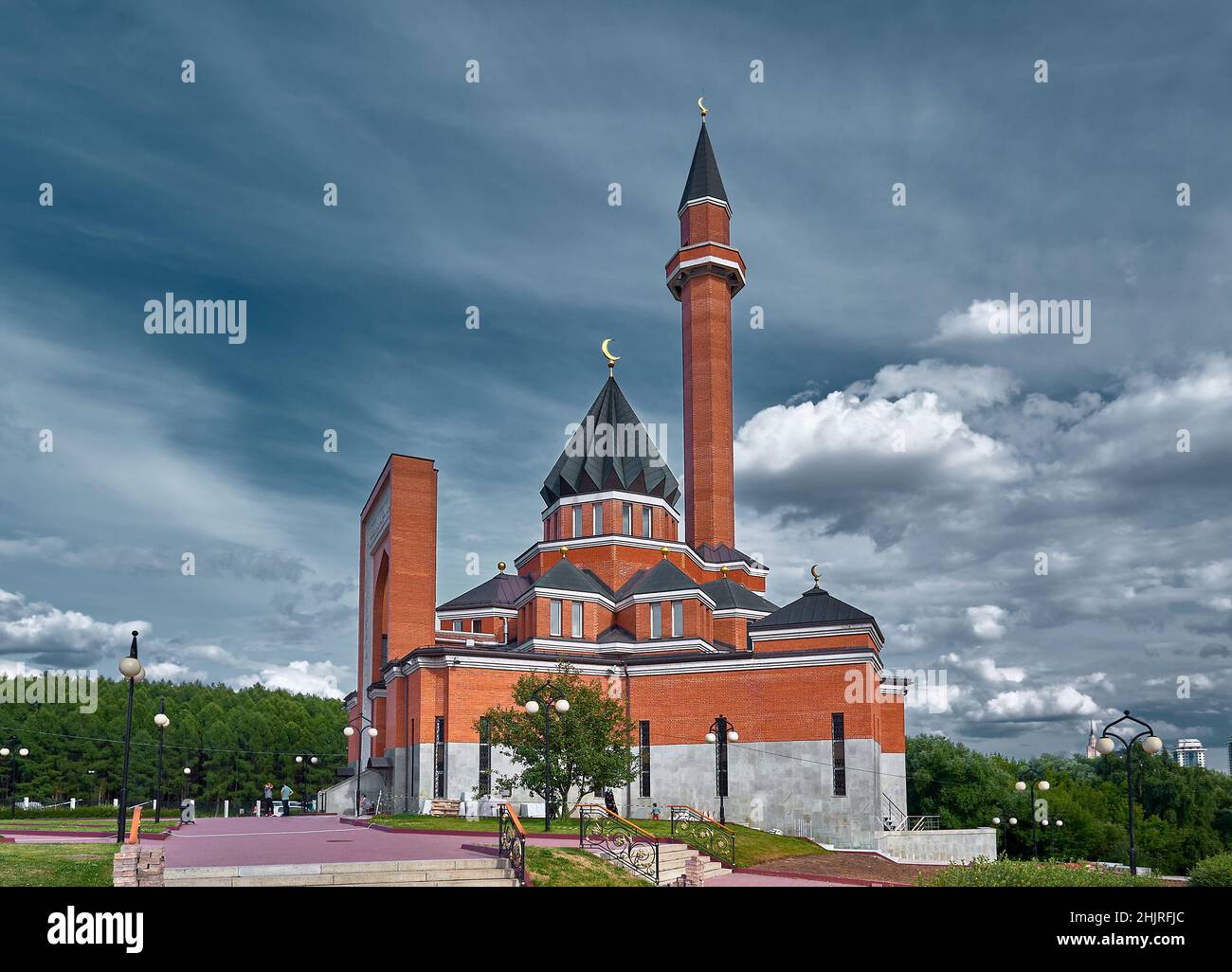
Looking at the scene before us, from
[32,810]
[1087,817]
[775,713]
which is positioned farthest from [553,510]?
[1087,817]

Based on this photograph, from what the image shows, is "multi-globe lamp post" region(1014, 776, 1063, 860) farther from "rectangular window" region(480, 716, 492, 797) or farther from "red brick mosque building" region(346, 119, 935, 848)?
"rectangular window" region(480, 716, 492, 797)

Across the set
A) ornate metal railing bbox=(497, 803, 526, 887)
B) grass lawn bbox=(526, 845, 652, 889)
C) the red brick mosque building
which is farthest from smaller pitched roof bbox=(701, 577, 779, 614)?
ornate metal railing bbox=(497, 803, 526, 887)

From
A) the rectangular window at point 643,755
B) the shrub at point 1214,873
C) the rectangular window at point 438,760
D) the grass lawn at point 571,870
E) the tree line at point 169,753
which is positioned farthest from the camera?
the tree line at point 169,753

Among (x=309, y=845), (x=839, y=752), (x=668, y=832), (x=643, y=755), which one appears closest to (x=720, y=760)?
(x=643, y=755)

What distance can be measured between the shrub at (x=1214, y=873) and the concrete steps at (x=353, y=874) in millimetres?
12333

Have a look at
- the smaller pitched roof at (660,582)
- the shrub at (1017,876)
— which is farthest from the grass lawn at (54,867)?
the smaller pitched roof at (660,582)

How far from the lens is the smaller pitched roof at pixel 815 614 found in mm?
44938

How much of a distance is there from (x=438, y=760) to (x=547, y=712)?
1755 cm

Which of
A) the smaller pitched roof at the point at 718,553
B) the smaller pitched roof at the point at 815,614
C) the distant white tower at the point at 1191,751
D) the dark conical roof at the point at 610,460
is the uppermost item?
the dark conical roof at the point at 610,460

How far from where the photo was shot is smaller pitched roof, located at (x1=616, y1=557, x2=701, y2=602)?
50125 millimetres

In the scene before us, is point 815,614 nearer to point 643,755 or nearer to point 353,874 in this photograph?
point 643,755

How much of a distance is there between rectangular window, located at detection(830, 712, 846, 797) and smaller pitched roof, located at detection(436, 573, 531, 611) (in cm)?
1948

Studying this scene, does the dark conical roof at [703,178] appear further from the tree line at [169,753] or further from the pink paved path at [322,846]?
the tree line at [169,753]
